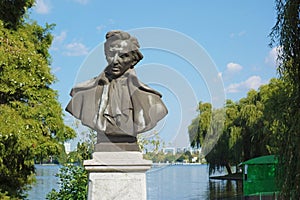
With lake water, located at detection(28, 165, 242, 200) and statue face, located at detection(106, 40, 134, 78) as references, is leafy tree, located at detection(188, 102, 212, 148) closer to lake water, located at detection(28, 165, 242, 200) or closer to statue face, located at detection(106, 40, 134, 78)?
lake water, located at detection(28, 165, 242, 200)

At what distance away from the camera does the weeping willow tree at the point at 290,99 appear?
6227 mm

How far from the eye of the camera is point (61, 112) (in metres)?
7.85

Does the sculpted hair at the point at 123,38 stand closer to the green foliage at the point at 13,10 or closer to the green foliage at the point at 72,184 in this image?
the green foliage at the point at 72,184

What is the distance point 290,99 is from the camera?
21.4ft

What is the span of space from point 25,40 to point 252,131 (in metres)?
12.9

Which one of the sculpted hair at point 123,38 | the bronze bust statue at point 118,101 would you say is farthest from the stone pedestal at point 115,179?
the sculpted hair at point 123,38

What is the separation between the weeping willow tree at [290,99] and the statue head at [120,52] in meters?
3.12

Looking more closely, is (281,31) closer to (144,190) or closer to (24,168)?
(144,190)

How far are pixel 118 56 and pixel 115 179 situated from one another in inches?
43.6

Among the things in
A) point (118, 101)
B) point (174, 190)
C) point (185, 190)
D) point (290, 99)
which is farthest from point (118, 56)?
point (185, 190)

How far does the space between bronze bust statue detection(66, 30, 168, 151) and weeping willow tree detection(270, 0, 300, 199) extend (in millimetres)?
2965

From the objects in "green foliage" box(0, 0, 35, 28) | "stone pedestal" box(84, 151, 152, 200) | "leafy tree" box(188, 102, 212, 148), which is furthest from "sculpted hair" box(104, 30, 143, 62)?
"green foliage" box(0, 0, 35, 28)

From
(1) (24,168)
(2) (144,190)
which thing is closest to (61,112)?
(1) (24,168)

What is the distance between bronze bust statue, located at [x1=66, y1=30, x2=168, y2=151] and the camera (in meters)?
3.98
